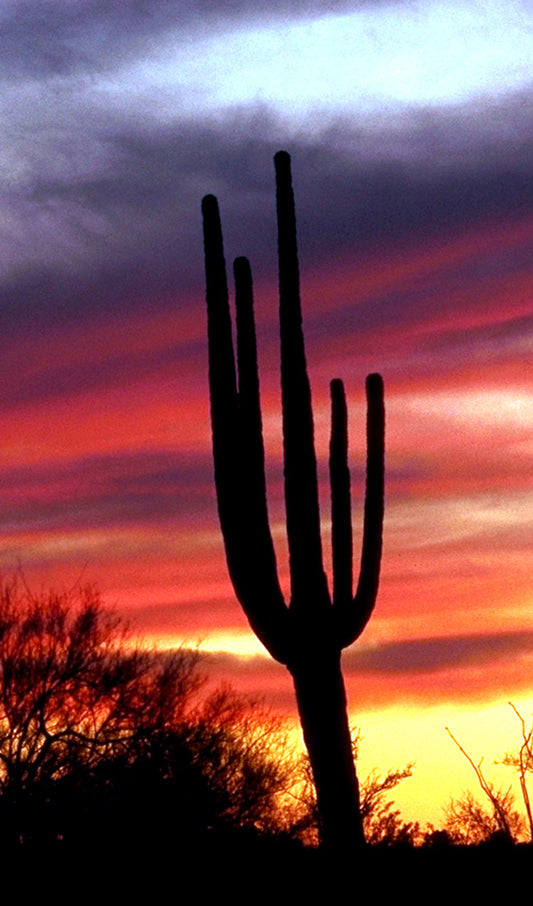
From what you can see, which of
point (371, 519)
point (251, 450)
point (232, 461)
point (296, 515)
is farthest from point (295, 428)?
point (371, 519)

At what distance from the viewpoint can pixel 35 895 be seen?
1875 cm

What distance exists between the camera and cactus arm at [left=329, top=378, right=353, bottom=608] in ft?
55.2

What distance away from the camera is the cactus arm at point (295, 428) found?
16.3m

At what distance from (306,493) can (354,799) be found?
3.31 m

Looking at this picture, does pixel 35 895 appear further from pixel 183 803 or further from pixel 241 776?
pixel 241 776

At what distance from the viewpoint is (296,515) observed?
16.5 m

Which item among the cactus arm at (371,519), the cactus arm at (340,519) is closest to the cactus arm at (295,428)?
the cactus arm at (340,519)

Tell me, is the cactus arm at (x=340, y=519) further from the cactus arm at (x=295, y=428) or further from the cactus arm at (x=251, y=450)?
the cactus arm at (x=251, y=450)

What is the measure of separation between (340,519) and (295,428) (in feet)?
3.99

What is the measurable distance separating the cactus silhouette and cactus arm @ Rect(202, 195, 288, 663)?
0.01 metres

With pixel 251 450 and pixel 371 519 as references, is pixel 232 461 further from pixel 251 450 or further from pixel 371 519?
pixel 371 519

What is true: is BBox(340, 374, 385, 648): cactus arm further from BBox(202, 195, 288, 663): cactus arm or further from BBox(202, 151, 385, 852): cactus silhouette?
BBox(202, 195, 288, 663): cactus arm

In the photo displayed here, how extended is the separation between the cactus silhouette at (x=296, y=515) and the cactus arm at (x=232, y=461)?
1 centimetres

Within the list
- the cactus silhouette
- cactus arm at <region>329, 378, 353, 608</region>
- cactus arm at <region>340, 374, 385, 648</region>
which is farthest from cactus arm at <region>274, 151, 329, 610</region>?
cactus arm at <region>340, 374, 385, 648</region>
